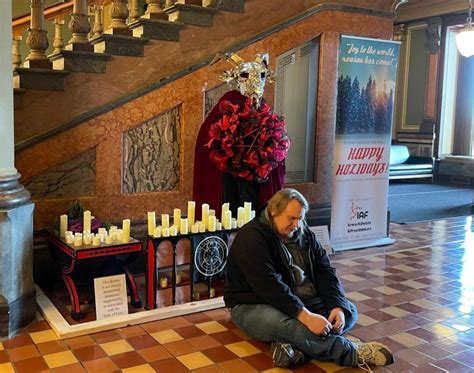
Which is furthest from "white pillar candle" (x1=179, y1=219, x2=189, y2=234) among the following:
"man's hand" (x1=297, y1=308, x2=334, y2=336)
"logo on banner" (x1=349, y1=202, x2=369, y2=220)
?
"logo on banner" (x1=349, y1=202, x2=369, y2=220)

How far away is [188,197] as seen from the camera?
4535 millimetres

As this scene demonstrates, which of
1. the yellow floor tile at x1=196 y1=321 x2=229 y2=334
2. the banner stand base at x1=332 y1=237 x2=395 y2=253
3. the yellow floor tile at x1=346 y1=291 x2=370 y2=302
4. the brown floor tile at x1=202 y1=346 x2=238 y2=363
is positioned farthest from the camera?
the banner stand base at x1=332 y1=237 x2=395 y2=253

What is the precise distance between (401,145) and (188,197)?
28.7 feet

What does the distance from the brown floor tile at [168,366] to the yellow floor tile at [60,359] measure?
41 centimetres

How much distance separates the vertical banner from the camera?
5.03 metres

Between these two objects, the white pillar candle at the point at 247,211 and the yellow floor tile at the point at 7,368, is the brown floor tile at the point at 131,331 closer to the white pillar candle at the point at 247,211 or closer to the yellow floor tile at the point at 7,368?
the yellow floor tile at the point at 7,368

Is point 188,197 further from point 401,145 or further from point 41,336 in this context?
point 401,145

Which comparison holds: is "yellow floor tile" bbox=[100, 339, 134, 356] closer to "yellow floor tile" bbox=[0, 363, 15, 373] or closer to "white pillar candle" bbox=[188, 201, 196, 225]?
"yellow floor tile" bbox=[0, 363, 15, 373]

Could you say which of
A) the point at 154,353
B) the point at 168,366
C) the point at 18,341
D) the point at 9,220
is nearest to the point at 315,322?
the point at 168,366

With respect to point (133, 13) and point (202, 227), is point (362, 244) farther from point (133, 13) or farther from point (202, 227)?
point (133, 13)

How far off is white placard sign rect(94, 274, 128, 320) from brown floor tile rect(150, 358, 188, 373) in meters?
0.63

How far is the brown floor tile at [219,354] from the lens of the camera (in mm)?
2906

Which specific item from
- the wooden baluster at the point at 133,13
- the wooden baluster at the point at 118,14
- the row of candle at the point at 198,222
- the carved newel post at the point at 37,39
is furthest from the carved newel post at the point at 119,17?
the row of candle at the point at 198,222

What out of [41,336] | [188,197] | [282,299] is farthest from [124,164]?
[282,299]
